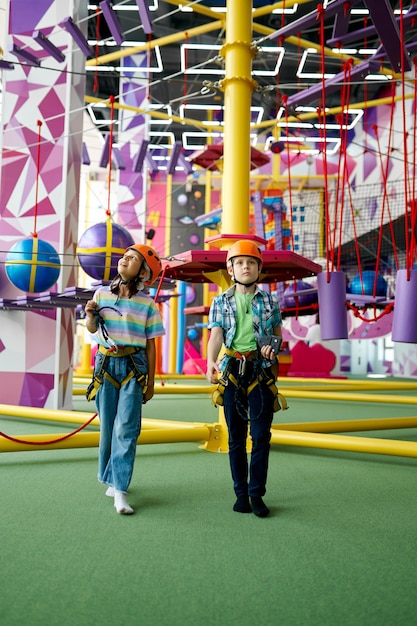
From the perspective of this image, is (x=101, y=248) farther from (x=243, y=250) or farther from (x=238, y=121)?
(x=243, y=250)

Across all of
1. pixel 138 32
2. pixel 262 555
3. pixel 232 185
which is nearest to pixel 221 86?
pixel 232 185

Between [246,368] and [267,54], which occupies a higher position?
[267,54]

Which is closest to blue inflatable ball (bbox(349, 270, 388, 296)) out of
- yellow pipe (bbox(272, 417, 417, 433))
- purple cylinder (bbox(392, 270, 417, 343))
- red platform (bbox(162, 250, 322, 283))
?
yellow pipe (bbox(272, 417, 417, 433))

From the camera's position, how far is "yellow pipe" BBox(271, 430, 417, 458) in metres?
3.67

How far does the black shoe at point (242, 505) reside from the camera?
2.70 metres

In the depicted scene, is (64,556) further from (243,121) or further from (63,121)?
(63,121)

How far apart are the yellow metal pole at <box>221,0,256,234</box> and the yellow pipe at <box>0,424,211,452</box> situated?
1.40 meters

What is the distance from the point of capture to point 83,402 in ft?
24.3

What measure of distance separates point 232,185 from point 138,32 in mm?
11512

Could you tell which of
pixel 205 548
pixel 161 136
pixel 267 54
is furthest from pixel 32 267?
pixel 161 136

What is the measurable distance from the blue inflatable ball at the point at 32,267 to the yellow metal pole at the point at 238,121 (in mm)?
1828

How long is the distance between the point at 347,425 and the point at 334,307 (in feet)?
4.31

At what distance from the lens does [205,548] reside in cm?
220

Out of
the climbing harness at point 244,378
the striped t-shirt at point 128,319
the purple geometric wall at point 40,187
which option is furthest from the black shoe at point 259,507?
the purple geometric wall at point 40,187
